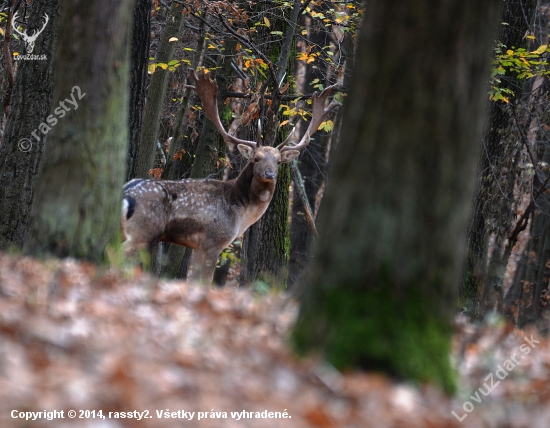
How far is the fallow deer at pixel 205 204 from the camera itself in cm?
1105

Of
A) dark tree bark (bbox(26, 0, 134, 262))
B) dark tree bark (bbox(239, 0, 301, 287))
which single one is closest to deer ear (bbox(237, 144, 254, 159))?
dark tree bark (bbox(239, 0, 301, 287))

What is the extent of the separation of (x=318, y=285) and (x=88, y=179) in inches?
106

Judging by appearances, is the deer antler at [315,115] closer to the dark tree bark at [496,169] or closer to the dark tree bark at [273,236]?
the dark tree bark at [273,236]

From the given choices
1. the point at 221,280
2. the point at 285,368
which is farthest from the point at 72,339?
the point at 221,280

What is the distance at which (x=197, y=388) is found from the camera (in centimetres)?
386

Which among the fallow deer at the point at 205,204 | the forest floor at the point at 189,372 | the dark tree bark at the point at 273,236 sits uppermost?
the forest floor at the point at 189,372

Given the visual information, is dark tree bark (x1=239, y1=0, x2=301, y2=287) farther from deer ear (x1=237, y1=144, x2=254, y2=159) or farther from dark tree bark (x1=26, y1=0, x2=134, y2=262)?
dark tree bark (x1=26, y1=0, x2=134, y2=262)

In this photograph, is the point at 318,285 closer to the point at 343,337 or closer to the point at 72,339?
the point at 343,337

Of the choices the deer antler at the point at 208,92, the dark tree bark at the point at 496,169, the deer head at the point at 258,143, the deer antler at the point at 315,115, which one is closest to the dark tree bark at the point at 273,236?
the deer antler at the point at 315,115

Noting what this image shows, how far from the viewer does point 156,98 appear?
1502cm

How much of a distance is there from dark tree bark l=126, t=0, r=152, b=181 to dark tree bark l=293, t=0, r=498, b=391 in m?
7.39

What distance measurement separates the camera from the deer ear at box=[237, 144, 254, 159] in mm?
12836

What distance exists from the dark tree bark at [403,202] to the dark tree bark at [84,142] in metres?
2.57

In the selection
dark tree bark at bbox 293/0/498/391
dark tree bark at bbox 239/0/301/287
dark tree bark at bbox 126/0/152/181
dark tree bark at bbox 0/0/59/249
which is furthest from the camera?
dark tree bark at bbox 239/0/301/287
